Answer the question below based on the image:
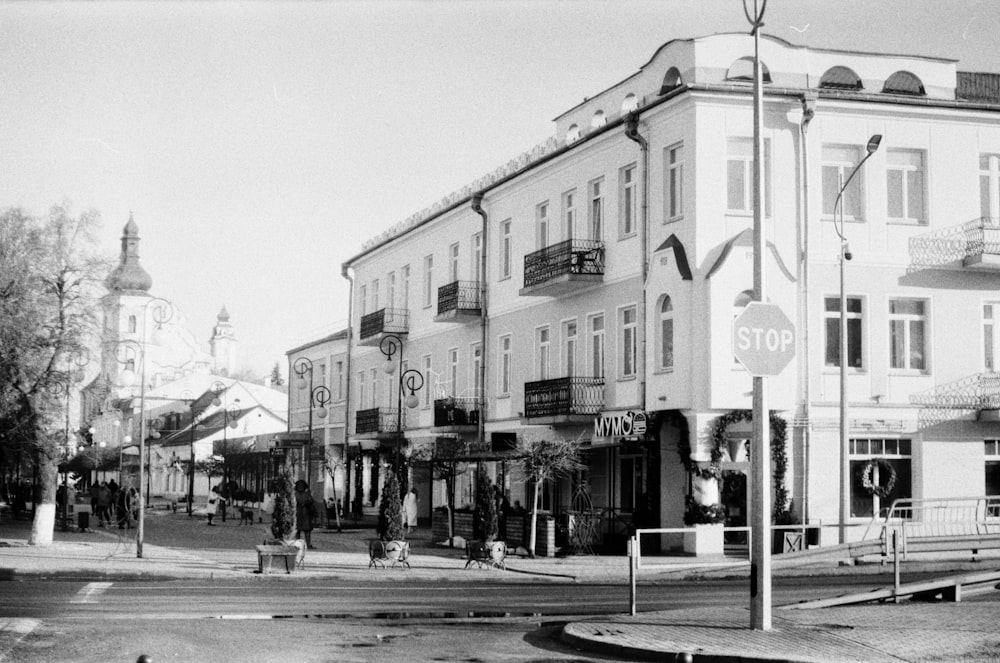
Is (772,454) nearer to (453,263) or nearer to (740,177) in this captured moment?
(740,177)

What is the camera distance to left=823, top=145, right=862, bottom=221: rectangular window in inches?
1262

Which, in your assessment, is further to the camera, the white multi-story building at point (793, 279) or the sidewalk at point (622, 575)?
the white multi-story building at point (793, 279)

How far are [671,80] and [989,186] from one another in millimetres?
8614

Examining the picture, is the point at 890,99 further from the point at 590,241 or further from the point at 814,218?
the point at 590,241

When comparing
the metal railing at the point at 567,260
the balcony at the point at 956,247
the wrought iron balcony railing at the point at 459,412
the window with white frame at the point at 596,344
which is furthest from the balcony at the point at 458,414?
the balcony at the point at 956,247

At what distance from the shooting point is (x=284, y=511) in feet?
101

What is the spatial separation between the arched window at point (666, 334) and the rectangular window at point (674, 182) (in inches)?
84.9

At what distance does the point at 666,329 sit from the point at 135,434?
7499cm

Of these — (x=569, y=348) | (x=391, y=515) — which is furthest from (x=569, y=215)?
(x=391, y=515)

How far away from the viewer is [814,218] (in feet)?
104

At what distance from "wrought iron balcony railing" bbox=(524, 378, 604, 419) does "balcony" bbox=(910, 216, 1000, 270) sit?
28.8 feet

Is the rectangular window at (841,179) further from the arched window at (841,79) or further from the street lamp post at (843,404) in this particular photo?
the arched window at (841,79)

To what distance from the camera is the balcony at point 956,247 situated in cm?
3228

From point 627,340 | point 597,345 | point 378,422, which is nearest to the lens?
point 627,340
